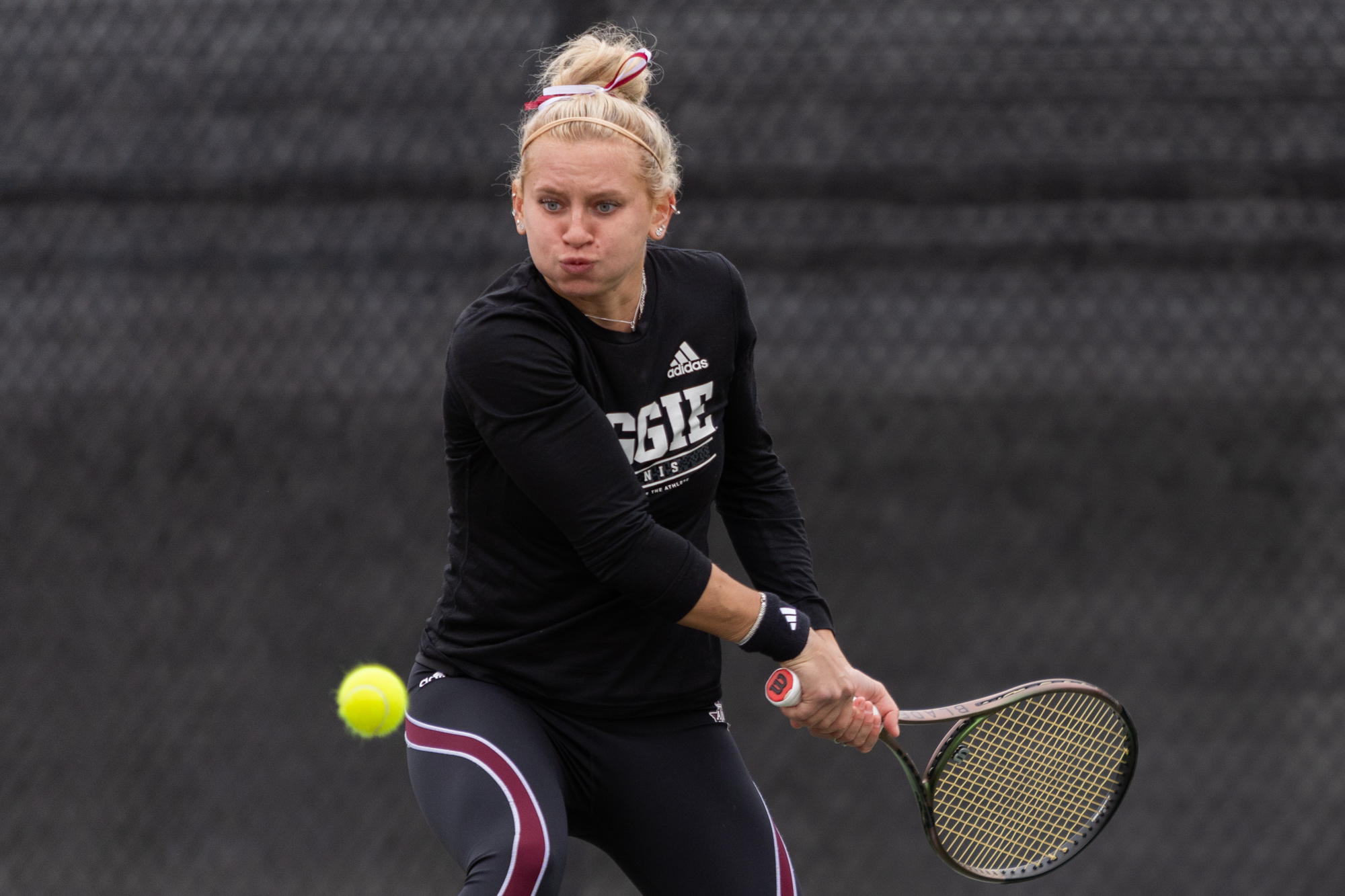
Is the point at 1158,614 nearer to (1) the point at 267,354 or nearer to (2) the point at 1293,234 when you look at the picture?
(2) the point at 1293,234

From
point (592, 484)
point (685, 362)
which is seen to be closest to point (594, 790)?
point (592, 484)

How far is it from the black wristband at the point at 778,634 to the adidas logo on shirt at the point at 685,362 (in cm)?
31

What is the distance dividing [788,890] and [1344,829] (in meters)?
1.60

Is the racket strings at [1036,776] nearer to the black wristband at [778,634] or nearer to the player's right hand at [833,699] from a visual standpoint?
the player's right hand at [833,699]

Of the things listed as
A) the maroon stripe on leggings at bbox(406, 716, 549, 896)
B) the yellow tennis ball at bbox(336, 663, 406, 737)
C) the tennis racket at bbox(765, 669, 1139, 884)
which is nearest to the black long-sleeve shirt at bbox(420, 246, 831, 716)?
the maroon stripe on leggings at bbox(406, 716, 549, 896)

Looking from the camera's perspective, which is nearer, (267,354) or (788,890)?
(788,890)

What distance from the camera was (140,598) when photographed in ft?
9.23

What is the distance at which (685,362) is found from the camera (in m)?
1.77

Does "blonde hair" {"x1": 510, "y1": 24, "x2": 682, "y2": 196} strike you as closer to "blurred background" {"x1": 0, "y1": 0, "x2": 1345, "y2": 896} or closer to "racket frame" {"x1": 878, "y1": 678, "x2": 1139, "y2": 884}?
"racket frame" {"x1": 878, "y1": 678, "x2": 1139, "y2": 884}

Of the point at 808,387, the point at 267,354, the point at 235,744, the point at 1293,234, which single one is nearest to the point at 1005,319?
the point at 808,387

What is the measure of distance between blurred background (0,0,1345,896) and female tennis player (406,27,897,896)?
38.0 inches

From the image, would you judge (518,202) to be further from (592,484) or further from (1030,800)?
(1030,800)

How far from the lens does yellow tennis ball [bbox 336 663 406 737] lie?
7.76ft

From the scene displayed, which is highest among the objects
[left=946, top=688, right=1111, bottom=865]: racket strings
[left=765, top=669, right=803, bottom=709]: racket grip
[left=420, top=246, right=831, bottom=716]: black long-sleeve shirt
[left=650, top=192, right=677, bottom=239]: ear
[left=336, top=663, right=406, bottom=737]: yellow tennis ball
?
[left=650, top=192, right=677, bottom=239]: ear
